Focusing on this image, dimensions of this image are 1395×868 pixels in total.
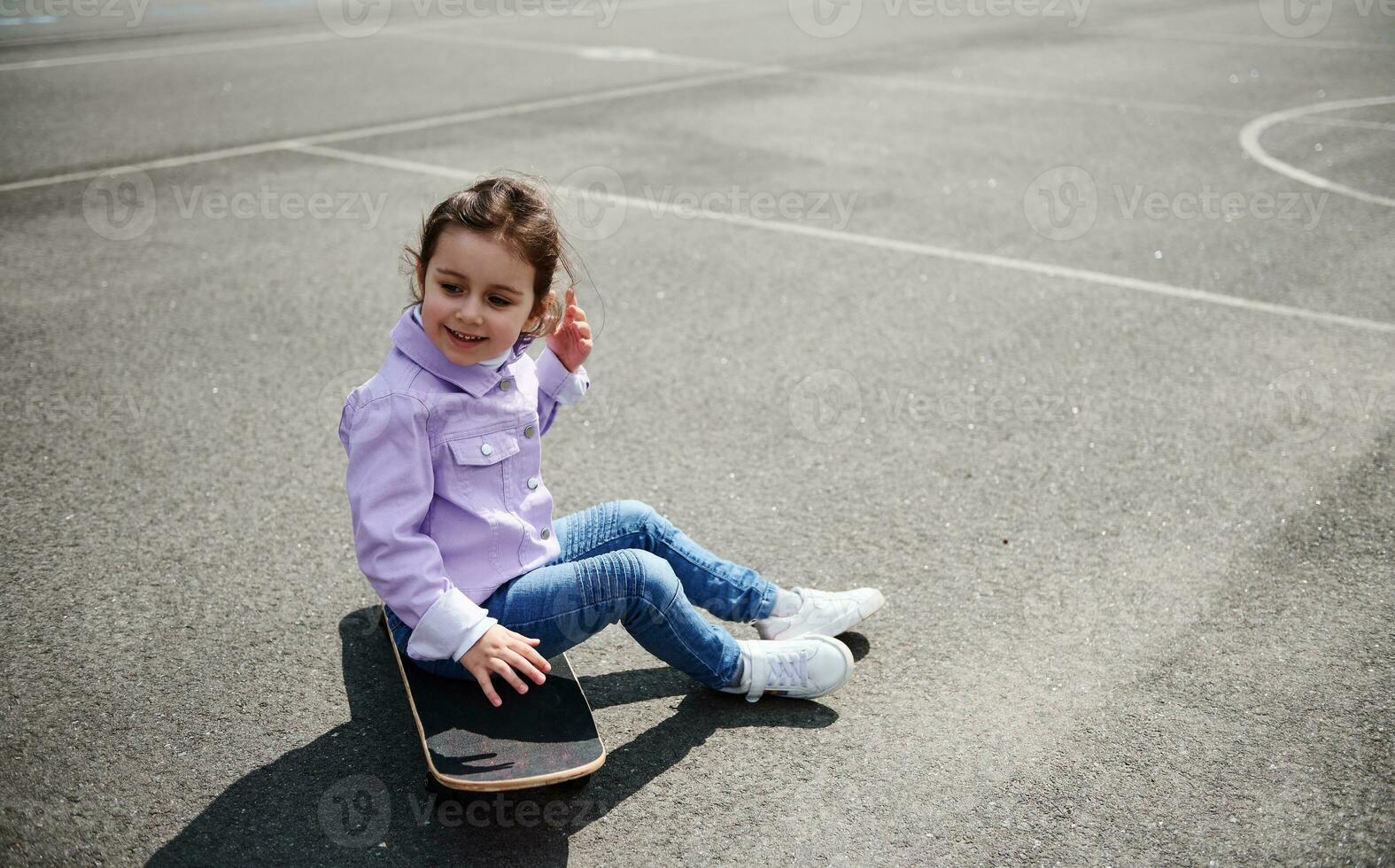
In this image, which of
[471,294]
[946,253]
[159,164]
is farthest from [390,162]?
[471,294]

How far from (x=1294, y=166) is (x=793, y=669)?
23.8 ft

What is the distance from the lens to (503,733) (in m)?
2.88

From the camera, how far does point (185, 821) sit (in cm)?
283

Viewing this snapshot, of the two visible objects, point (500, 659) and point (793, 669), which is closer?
point (500, 659)

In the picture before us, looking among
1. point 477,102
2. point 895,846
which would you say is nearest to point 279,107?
point 477,102

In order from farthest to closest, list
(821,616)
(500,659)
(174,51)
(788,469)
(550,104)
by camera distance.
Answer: (174,51) → (550,104) → (788,469) → (821,616) → (500,659)

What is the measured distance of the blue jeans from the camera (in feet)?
10.0

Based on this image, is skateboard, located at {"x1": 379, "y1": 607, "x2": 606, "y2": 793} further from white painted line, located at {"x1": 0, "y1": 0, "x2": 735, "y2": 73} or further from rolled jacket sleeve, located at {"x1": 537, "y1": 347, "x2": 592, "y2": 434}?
white painted line, located at {"x1": 0, "y1": 0, "x2": 735, "y2": 73}

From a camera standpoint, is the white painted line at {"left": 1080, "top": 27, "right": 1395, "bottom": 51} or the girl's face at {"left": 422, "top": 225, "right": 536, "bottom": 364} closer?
the girl's face at {"left": 422, "top": 225, "right": 536, "bottom": 364}

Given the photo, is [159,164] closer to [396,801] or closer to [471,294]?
[471,294]

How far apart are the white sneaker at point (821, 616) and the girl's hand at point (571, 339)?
2.90 feet

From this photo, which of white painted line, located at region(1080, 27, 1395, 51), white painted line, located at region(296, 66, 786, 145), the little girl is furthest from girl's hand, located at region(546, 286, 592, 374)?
white painted line, located at region(1080, 27, 1395, 51)

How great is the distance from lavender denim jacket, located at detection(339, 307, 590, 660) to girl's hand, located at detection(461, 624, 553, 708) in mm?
27

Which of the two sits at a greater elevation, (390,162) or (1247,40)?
(1247,40)
